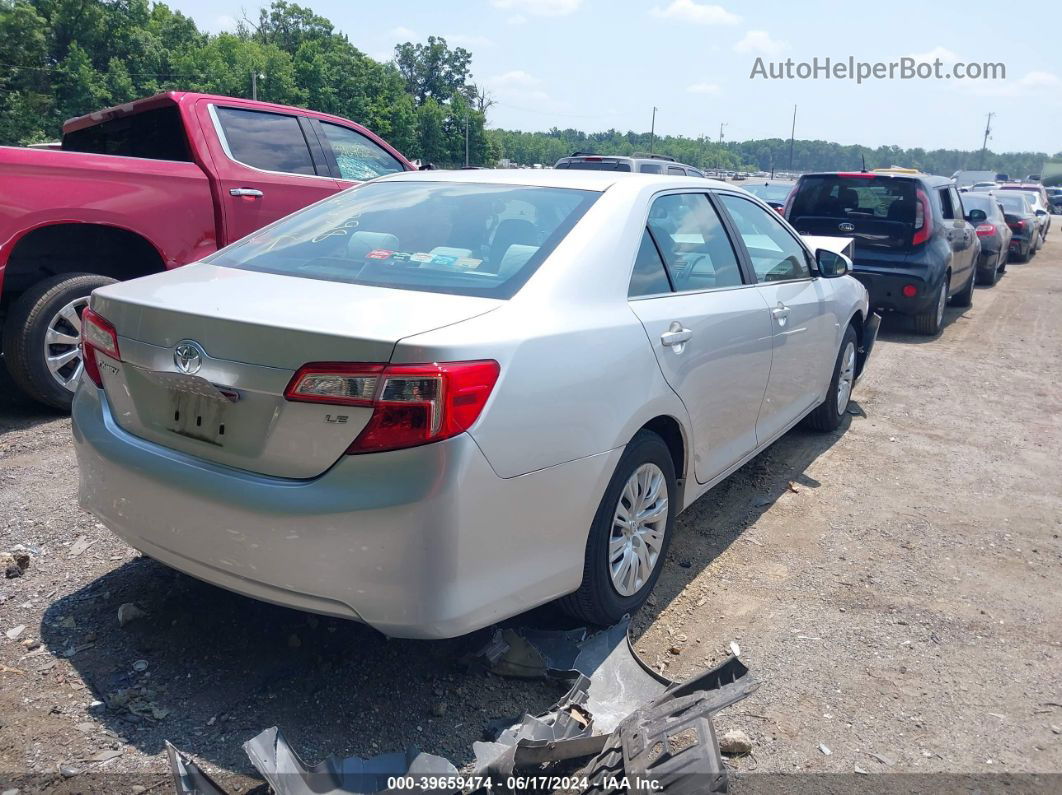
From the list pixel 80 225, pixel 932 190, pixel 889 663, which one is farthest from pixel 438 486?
pixel 932 190

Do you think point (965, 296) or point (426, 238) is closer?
point (426, 238)

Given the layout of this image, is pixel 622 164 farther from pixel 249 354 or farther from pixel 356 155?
pixel 249 354

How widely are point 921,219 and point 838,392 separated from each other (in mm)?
4406

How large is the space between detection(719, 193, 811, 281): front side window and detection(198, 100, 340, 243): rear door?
132 inches

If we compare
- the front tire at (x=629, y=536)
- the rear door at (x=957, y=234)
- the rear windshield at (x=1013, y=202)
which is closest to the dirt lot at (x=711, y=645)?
the front tire at (x=629, y=536)

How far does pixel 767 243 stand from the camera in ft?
15.5

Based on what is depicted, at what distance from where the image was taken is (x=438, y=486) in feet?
7.70

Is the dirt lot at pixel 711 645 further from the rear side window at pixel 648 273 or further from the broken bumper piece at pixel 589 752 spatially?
the rear side window at pixel 648 273

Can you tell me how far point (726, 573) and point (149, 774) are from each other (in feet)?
8.12

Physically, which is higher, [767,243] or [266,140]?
[266,140]

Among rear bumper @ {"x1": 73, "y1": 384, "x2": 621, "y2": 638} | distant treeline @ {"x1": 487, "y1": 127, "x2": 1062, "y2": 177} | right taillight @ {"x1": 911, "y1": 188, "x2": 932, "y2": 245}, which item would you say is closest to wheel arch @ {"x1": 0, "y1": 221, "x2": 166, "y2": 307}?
rear bumper @ {"x1": 73, "y1": 384, "x2": 621, "y2": 638}

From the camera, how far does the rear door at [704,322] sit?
3.35 m

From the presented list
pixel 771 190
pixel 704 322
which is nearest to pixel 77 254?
pixel 704 322

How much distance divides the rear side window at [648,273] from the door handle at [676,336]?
0.16 metres
